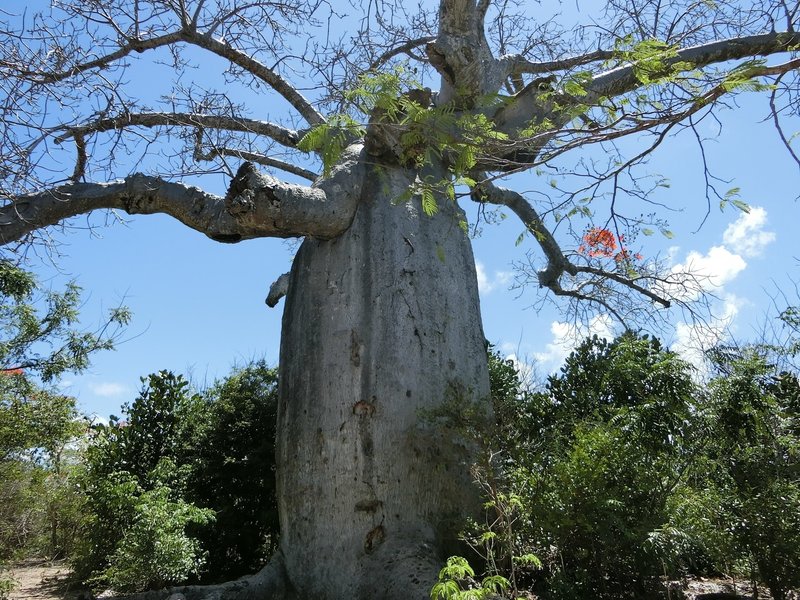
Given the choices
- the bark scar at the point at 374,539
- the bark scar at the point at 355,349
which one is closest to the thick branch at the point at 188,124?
the bark scar at the point at 355,349

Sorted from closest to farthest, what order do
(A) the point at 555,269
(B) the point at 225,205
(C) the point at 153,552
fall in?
(B) the point at 225,205 → (C) the point at 153,552 → (A) the point at 555,269

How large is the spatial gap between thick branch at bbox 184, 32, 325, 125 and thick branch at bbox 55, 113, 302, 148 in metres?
0.25

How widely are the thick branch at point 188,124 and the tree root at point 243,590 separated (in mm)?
3148

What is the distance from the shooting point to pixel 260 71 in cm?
618

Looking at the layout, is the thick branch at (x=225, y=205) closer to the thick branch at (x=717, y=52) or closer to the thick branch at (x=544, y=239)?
the thick branch at (x=717, y=52)

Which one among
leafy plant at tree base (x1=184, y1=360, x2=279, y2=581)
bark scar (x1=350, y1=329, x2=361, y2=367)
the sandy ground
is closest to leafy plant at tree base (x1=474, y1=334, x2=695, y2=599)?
bark scar (x1=350, y1=329, x2=361, y2=367)

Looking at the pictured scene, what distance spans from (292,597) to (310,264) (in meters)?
2.31

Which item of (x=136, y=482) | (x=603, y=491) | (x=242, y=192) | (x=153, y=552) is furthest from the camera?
(x=136, y=482)

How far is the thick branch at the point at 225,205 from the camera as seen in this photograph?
4191mm

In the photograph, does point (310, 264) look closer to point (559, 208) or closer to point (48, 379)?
point (559, 208)

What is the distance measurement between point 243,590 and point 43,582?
14.1 feet

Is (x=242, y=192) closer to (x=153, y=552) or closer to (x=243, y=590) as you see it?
(x=243, y=590)

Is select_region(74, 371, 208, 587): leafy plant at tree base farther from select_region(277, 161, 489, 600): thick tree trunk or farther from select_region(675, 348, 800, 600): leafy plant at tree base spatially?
select_region(675, 348, 800, 600): leafy plant at tree base

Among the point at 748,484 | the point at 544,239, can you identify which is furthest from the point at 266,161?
the point at 748,484
